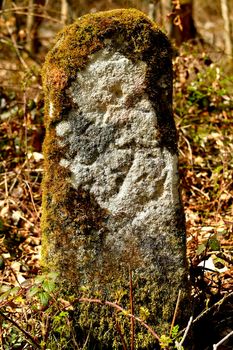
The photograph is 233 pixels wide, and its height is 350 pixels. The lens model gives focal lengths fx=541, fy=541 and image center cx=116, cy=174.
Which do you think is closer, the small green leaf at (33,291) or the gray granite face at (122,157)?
the small green leaf at (33,291)

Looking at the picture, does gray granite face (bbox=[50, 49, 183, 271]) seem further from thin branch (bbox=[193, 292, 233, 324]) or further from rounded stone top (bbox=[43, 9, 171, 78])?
thin branch (bbox=[193, 292, 233, 324])

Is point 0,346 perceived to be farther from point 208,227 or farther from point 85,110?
point 208,227

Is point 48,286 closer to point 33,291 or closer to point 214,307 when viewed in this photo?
point 33,291

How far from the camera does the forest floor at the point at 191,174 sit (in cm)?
322

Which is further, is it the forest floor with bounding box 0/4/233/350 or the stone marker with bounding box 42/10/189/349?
the forest floor with bounding box 0/4/233/350

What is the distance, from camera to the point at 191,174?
456 cm

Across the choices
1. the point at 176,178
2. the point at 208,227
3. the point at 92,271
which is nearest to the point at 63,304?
the point at 92,271

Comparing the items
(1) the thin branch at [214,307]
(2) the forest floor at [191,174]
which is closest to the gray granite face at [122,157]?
(1) the thin branch at [214,307]

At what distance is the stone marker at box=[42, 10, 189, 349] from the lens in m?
2.52

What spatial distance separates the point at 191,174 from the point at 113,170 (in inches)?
81.6

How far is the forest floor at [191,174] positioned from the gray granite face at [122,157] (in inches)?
17.1

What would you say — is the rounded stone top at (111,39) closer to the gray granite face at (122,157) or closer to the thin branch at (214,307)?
the gray granite face at (122,157)

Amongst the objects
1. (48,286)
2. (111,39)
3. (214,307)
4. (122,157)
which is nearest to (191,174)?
(214,307)

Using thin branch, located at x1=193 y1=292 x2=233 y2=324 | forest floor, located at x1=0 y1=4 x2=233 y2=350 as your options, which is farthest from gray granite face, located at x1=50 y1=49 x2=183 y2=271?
forest floor, located at x1=0 y1=4 x2=233 y2=350
